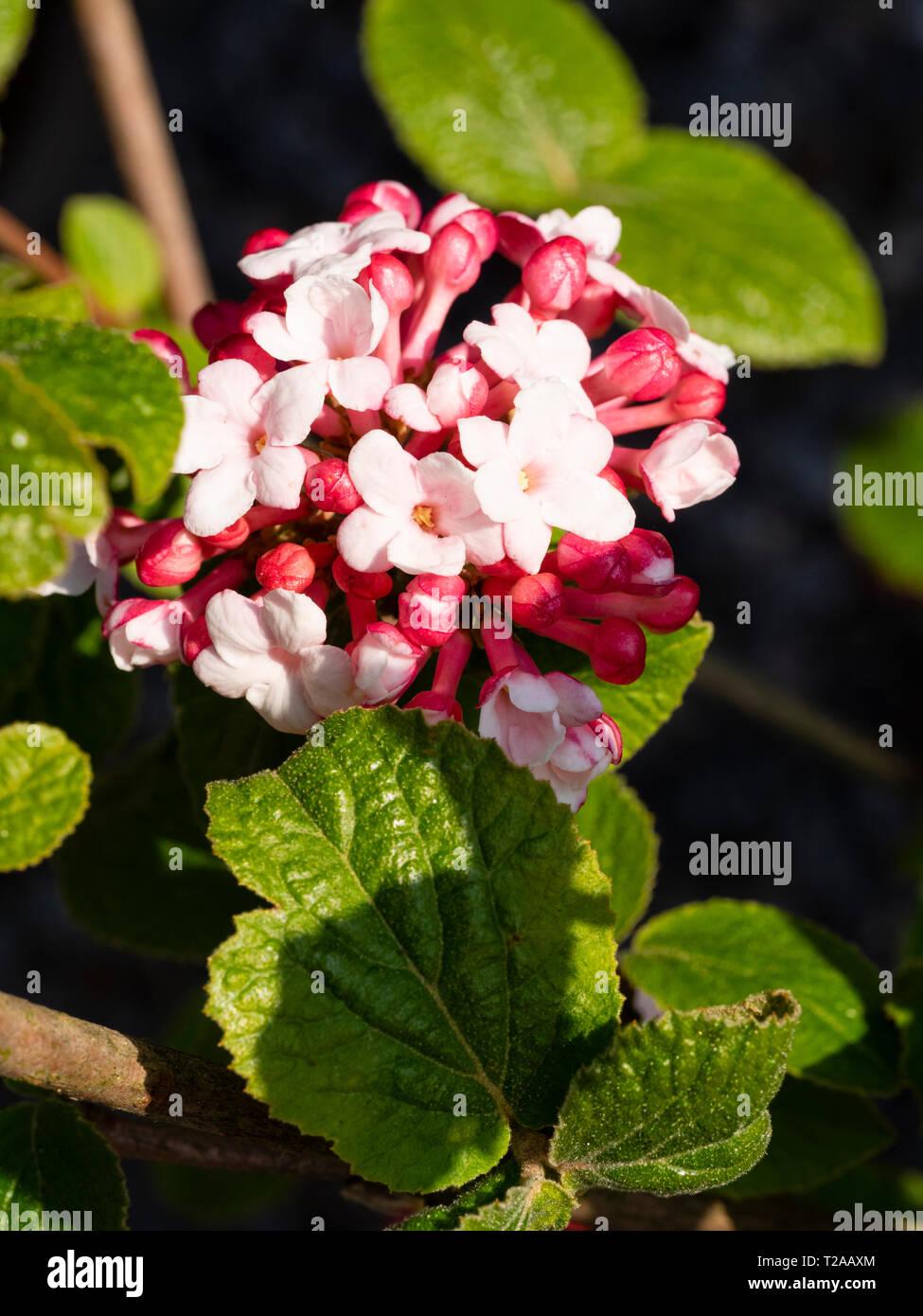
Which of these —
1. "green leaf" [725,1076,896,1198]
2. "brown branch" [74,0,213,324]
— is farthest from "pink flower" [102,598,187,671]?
"brown branch" [74,0,213,324]

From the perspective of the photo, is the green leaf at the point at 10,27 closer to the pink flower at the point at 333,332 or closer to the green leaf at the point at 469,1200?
the pink flower at the point at 333,332

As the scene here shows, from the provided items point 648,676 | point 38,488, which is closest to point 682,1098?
point 648,676

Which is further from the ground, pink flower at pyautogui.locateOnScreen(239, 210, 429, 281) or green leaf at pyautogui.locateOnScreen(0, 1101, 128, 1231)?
pink flower at pyautogui.locateOnScreen(239, 210, 429, 281)

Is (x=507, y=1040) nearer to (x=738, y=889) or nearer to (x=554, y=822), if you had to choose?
(x=554, y=822)

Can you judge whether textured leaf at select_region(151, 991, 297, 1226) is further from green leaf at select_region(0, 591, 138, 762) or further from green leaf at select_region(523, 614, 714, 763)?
green leaf at select_region(523, 614, 714, 763)

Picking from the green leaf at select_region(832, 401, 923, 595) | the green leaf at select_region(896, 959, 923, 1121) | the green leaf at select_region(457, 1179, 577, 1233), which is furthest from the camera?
the green leaf at select_region(832, 401, 923, 595)

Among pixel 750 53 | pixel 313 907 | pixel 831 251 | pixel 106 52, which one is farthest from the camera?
pixel 750 53
